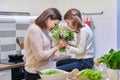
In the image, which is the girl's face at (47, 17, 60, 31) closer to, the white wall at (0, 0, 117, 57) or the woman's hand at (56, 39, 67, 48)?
the woman's hand at (56, 39, 67, 48)

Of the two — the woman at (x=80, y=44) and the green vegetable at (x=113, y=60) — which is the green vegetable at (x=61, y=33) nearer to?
the woman at (x=80, y=44)

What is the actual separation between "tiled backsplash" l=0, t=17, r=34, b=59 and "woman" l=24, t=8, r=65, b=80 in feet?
3.04

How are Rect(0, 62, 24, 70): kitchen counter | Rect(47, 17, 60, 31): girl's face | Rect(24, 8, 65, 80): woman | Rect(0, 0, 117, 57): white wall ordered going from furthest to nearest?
1. Rect(0, 0, 117, 57): white wall
2. Rect(0, 62, 24, 70): kitchen counter
3. Rect(47, 17, 60, 31): girl's face
4. Rect(24, 8, 65, 80): woman

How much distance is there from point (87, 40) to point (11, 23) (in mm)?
1126

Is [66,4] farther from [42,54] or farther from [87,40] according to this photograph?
[42,54]

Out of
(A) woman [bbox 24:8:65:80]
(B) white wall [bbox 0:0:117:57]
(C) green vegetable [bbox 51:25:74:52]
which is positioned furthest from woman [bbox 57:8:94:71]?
(B) white wall [bbox 0:0:117:57]

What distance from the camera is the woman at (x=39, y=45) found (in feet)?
6.96

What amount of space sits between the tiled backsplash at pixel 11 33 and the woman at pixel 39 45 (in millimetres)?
926

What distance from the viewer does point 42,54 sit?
6.98 feet

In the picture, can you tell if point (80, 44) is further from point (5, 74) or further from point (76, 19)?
point (5, 74)

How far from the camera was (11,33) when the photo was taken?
3.16 meters

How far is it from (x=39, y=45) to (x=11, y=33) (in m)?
1.14

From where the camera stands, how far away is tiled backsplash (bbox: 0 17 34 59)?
304 centimetres

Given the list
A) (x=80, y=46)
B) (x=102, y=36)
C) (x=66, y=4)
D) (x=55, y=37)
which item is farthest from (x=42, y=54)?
(x=66, y=4)
